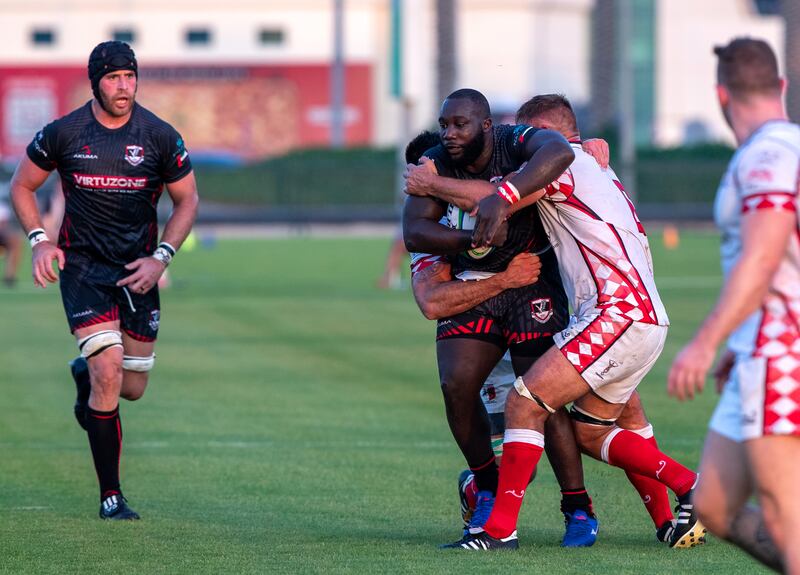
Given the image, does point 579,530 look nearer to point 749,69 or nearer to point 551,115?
point 551,115

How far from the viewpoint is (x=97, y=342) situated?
793 centimetres

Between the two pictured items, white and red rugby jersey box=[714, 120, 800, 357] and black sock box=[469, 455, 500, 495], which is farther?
black sock box=[469, 455, 500, 495]

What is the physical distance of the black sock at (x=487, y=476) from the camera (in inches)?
289

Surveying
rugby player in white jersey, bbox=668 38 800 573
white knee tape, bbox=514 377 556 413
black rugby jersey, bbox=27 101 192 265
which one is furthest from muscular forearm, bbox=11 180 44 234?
rugby player in white jersey, bbox=668 38 800 573

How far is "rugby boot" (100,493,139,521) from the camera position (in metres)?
7.85

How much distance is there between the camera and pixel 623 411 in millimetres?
7387

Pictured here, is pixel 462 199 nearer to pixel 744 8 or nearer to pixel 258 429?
pixel 258 429

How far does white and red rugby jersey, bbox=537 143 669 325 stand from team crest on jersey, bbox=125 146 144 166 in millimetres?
2299

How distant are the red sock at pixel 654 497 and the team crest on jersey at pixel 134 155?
301cm

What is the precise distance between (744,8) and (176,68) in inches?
884

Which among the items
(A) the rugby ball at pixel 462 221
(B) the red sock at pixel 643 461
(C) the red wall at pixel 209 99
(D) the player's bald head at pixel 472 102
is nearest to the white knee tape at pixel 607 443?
(B) the red sock at pixel 643 461

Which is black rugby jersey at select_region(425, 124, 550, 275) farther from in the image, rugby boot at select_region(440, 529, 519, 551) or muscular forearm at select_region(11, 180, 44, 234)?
muscular forearm at select_region(11, 180, 44, 234)

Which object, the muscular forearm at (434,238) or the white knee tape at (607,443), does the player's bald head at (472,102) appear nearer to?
the muscular forearm at (434,238)

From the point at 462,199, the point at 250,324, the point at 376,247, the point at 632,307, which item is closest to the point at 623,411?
the point at 632,307
